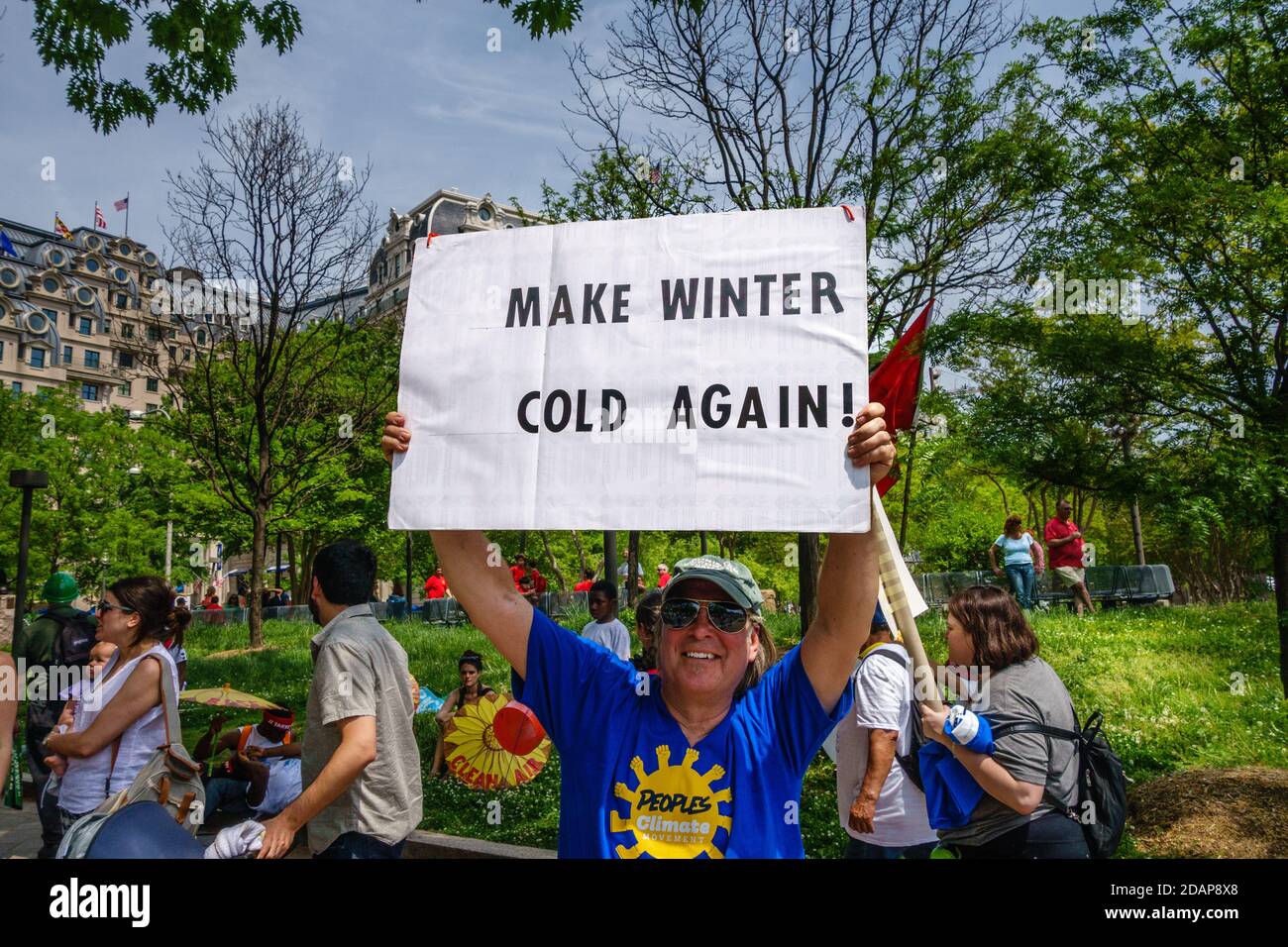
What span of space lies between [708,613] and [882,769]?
2.17m

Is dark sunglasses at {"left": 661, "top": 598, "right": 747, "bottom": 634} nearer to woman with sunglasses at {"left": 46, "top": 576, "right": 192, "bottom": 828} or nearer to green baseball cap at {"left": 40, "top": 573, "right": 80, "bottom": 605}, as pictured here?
woman with sunglasses at {"left": 46, "top": 576, "right": 192, "bottom": 828}

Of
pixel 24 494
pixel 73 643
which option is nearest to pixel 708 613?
pixel 73 643

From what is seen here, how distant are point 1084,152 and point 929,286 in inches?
145

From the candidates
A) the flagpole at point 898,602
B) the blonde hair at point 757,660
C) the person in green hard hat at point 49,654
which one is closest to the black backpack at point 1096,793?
the flagpole at point 898,602

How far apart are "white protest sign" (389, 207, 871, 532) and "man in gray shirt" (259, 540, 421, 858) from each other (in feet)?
3.34

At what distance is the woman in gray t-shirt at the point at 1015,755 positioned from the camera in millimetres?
3340

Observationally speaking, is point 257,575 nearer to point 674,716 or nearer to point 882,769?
point 882,769

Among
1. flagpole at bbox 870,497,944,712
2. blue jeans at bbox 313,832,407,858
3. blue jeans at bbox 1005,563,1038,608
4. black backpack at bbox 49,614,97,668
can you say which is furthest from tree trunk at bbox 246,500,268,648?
flagpole at bbox 870,497,944,712

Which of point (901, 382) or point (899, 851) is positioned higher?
point (901, 382)

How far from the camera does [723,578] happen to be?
2.50 metres

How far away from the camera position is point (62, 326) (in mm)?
78375

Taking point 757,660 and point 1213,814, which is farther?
point 1213,814

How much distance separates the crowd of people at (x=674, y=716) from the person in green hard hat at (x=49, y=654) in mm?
1777
